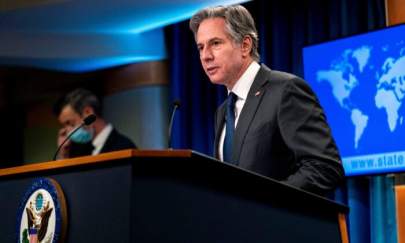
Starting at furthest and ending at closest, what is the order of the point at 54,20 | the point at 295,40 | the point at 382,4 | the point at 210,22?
1. the point at 54,20
2. the point at 295,40
3. the point at 382,4
4. the point at 210,22

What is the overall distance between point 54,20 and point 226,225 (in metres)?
4.17

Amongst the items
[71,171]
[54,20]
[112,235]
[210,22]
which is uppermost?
[54,20]

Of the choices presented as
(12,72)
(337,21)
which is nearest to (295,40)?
(337,21)

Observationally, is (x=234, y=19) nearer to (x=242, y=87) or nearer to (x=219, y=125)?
(x=242, y=87)

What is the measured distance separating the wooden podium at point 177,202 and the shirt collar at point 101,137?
9.47 ft

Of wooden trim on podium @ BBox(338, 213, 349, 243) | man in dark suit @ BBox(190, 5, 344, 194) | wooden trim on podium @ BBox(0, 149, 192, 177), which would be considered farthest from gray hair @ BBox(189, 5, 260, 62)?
wooden trim on podium @ BBox(0, 149, 192, 177)

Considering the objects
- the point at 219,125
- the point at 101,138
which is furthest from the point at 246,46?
the point at 101,138

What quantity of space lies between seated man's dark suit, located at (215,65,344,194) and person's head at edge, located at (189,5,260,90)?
0.14m

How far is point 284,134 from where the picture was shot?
2.39 meters

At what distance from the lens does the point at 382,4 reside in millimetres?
4840

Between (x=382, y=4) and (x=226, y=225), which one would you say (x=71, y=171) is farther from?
(x=382, y=4)

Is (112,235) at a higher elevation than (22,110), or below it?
Answer: below

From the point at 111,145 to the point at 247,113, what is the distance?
8.14 feet

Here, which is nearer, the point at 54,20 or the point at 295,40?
the point at 295,40
